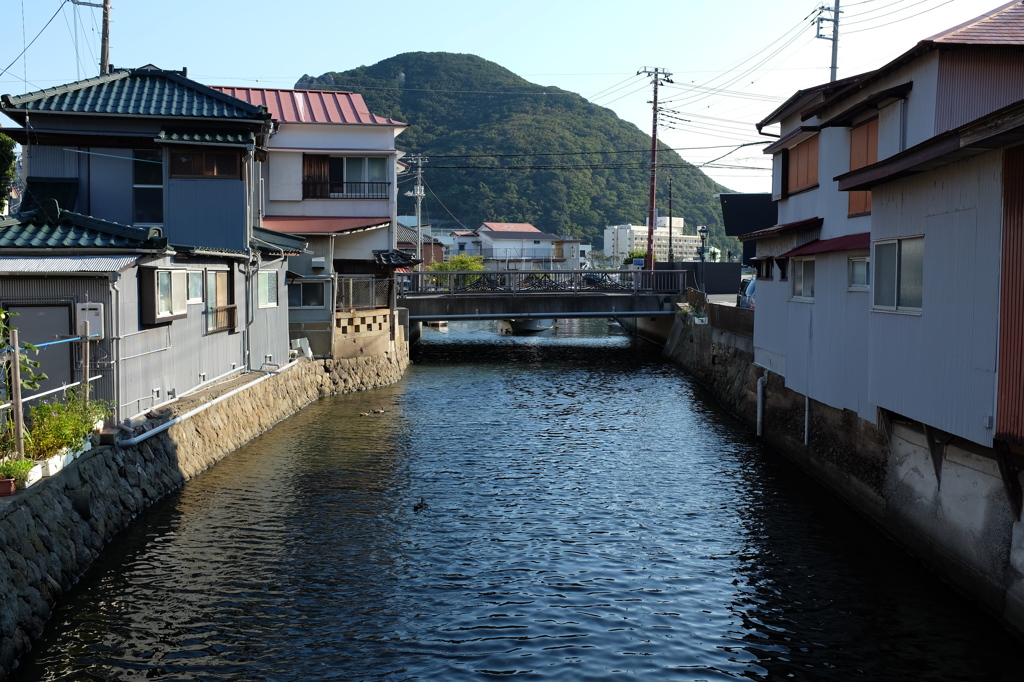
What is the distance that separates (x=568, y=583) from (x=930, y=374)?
635 centimetres

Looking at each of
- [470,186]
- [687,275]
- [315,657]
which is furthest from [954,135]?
[470,186]

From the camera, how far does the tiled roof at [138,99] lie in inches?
925

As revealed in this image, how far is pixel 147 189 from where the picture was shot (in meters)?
24.4

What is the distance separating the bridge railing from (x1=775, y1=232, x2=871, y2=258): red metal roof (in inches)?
1075

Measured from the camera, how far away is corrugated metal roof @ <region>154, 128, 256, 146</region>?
23.1 metres

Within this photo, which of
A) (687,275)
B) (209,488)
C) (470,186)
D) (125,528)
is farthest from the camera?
(470,186)

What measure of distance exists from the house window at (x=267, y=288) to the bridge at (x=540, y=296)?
17.9m

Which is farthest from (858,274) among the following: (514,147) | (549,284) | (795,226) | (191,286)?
(514,147)

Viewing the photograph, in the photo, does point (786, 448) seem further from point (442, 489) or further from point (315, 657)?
point (315, 657)

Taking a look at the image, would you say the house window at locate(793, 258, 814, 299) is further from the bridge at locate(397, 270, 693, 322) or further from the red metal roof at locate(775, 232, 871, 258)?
the bridge at locate(397, 270, 693, 322)

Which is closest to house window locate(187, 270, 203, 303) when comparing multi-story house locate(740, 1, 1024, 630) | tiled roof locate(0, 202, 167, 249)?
tiled roof locate(0, 202, 167, 249)

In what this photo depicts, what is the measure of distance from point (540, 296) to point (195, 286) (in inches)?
1179

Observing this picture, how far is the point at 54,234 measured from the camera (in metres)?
16.6

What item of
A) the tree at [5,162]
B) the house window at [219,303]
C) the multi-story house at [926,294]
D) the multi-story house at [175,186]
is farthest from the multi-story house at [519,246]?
the multi-story house at [926,294]
